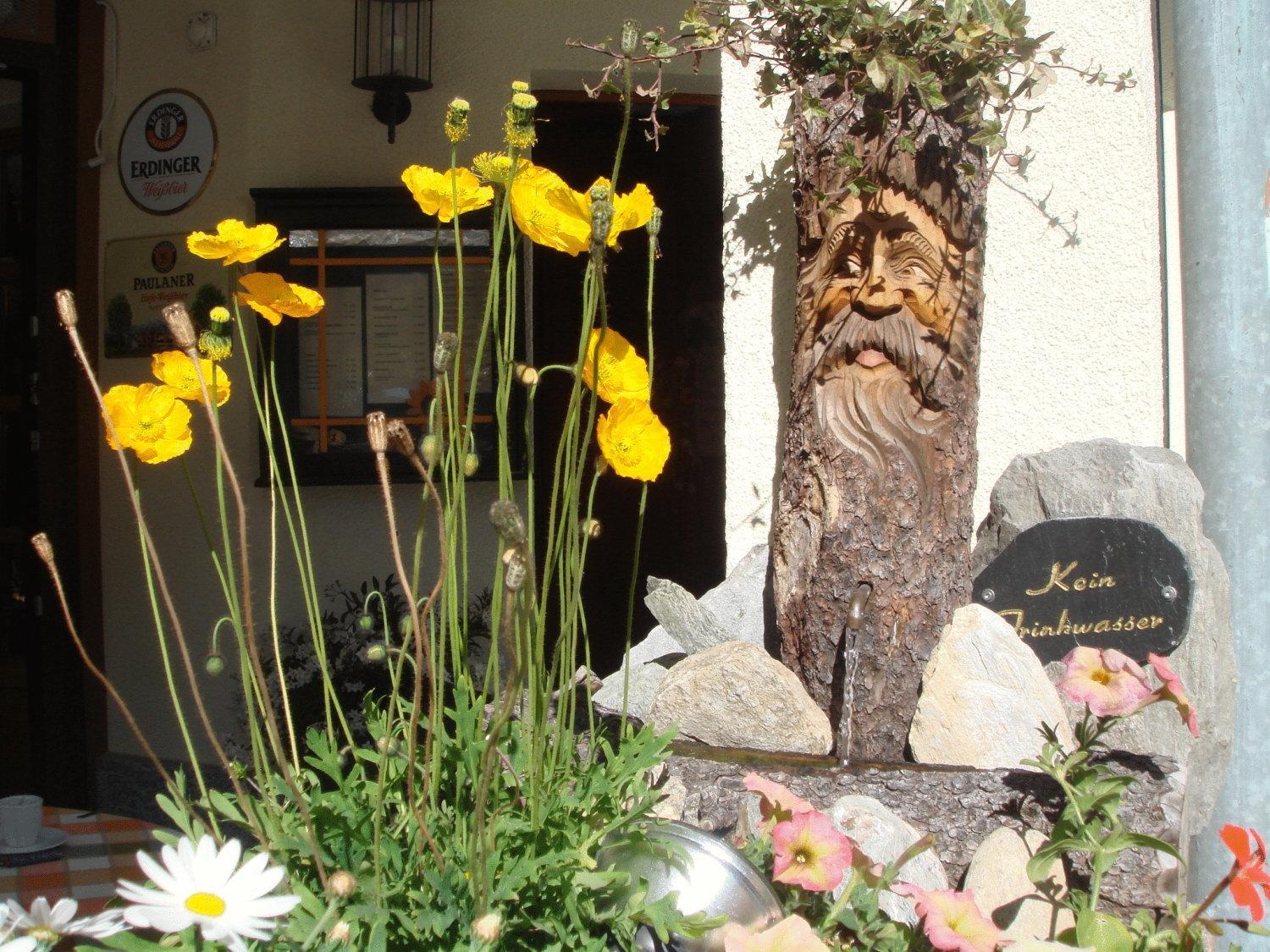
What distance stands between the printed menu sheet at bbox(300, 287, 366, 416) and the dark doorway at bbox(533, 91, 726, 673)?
0.64 m

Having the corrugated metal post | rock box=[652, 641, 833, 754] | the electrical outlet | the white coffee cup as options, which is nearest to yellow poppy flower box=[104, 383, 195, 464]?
rock box=[652, 641, 833, 754]

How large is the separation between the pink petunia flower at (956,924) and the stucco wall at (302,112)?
122 inches

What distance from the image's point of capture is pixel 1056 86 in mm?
2486

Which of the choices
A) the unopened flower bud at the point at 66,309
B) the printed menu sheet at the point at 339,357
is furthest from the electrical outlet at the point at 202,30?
the unopened flower bud at the point at 66,309

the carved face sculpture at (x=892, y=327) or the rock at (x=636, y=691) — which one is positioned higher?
the carved face sculpture at (x=892, y=327)

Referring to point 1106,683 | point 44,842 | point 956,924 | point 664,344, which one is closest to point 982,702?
point 1106,683

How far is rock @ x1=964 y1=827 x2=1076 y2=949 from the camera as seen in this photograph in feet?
4.66

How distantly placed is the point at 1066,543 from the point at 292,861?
1.64 m

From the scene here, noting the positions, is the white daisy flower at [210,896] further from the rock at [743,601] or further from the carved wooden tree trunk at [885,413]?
the rock at [743,601]

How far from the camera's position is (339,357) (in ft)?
13.3

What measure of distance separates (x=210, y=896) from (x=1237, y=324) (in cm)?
194

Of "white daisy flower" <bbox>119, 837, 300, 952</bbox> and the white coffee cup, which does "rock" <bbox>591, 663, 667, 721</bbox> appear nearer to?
the white coffee cup

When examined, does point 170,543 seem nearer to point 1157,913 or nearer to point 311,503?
point 311,503

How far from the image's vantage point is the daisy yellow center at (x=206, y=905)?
2.58 ft
